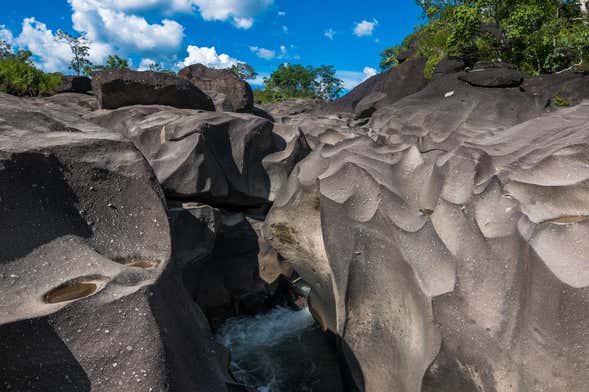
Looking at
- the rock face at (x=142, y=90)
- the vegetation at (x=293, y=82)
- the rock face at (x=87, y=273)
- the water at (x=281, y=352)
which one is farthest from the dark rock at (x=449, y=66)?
the vegetation at (x=293, y=82)

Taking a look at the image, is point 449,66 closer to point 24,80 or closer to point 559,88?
point 559,88

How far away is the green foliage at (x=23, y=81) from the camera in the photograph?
15.9 meters

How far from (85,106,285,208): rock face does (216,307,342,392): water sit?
2.26 metres

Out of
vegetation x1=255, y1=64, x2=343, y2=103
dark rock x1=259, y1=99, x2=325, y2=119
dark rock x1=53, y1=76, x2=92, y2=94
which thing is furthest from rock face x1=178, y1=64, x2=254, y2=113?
vegetation x1=255, y1=64, x2=343, y2=103

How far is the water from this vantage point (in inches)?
205

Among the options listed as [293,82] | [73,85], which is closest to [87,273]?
[73,85]

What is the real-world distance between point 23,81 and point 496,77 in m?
17.4

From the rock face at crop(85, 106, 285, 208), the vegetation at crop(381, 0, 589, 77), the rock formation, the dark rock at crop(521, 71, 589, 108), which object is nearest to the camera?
the rock formation

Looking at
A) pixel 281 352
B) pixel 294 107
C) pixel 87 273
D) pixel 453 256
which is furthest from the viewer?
pixel 294 107

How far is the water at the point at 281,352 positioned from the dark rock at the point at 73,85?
1277 cm

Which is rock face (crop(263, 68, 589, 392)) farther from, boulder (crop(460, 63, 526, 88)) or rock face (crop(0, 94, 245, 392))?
boulder (crop(460, 63, 526, 88))

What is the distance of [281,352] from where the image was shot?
5949 millimetres

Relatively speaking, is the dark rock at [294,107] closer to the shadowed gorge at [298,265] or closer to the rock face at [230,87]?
the rock face at [230,87]

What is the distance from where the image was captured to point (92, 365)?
7.91 feet
